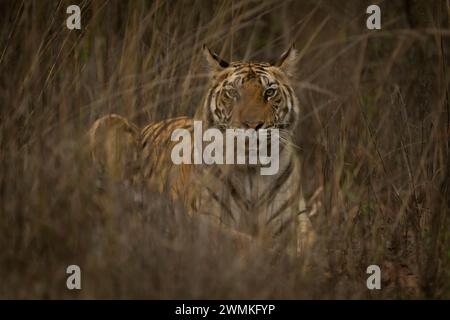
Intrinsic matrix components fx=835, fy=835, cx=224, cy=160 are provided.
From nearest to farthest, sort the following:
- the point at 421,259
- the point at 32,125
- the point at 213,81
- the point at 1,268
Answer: the point at 1,268, the point at 421,259, the point at 32,125, the point at 213,81

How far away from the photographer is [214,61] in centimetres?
454

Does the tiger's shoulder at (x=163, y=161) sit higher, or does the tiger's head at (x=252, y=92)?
the tiger's head at (x=252, y=92)

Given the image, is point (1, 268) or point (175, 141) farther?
point (175, 141)

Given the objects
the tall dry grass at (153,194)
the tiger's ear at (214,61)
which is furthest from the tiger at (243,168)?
the tall dry grass at (153,194)

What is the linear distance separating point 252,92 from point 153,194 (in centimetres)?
106

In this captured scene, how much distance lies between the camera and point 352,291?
10.8 feet

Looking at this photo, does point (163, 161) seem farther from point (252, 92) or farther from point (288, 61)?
point (288, 61)

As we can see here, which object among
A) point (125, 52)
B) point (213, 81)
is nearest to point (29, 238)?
point (125, 52)

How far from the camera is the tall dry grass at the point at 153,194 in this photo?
3086 mm

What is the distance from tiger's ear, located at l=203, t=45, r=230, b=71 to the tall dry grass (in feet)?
0.31

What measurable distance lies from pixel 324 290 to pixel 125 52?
5.82 ft

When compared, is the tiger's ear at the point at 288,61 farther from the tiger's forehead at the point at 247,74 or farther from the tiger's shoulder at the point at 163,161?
the tiger's shoulder at the point at 163,161

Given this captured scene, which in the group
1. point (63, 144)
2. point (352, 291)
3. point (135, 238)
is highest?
point (63, 144)

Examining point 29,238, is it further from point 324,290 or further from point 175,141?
point 175,141
